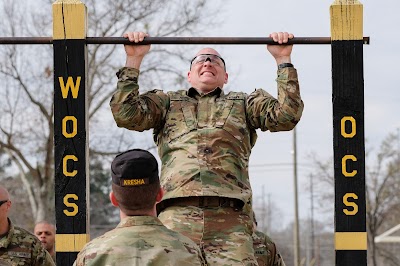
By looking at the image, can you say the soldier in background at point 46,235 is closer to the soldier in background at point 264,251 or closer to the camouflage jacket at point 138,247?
the soldier in background at point 264,251

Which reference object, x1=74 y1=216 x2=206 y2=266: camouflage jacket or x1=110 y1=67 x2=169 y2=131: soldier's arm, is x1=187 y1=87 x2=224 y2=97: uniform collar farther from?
x1=74 y1=216 x2=206 y2=266: camouflage jacket

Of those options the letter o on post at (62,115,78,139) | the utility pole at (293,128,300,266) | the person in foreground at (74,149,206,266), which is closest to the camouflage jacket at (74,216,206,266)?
the person in foreground at (74,149,206,266)

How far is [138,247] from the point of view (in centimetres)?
454

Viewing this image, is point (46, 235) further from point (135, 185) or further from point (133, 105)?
point (135, 185)

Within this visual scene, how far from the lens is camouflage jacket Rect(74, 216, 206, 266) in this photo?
452 centimetres

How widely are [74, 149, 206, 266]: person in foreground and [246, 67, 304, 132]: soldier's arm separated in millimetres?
1917

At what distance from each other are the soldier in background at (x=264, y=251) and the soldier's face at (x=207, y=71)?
105 centimetres

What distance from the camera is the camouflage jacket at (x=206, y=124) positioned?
6426 millimetres

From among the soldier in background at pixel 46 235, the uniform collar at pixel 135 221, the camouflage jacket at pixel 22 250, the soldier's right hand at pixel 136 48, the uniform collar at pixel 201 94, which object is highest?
the soldier's right hand at pixel 136 48

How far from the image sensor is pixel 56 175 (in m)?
6.80

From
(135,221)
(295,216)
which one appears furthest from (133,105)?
(295,216)

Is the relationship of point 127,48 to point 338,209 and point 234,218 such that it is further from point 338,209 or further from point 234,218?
point 338,209

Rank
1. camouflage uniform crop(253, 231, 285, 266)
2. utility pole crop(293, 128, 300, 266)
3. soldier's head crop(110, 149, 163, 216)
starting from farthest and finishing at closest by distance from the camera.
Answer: utility pole crop(293, 128, 300, 266) → camouflage uniform crop(253, 231, 285, 266) → soldier's head crop(110, 149, 163, 216)

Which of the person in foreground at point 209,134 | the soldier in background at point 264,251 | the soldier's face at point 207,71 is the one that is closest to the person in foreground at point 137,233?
the person in foreground at point 209,134
